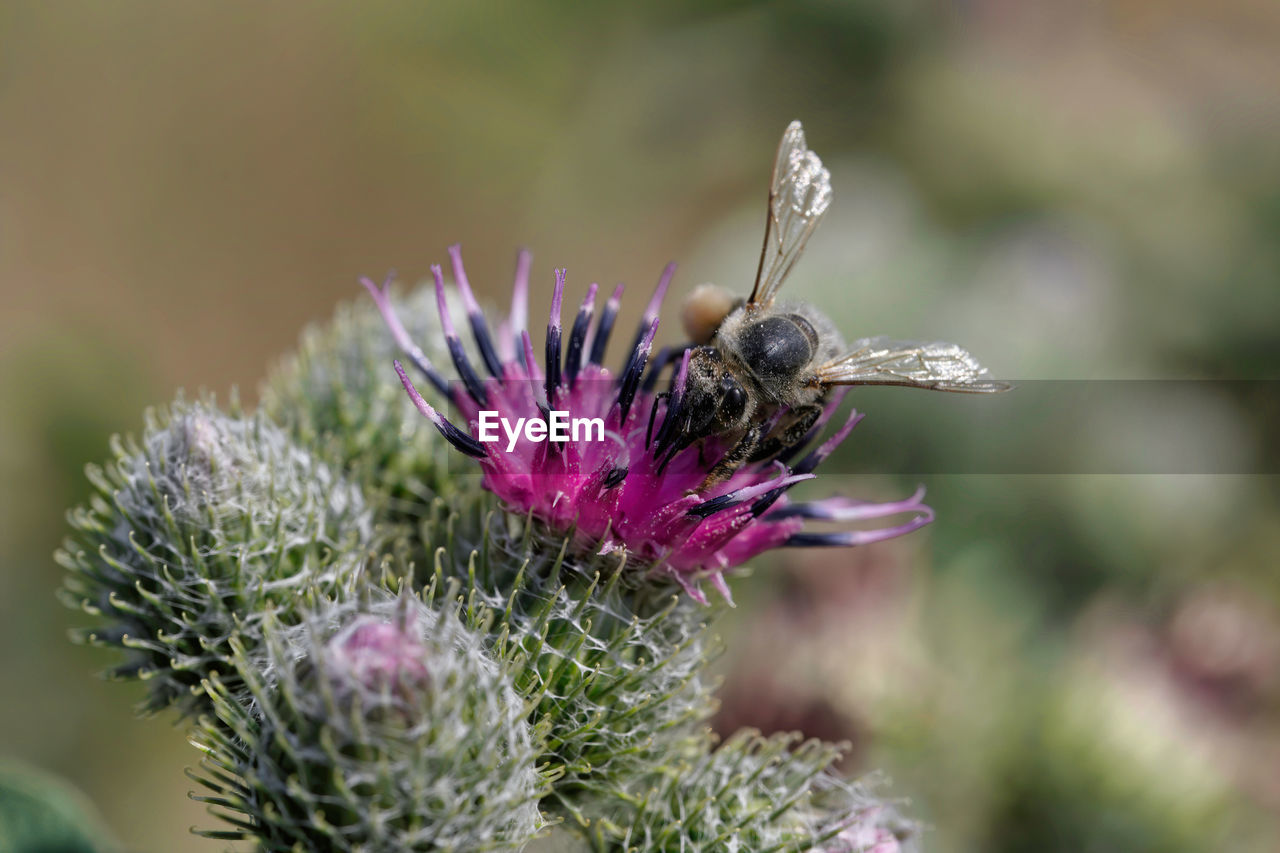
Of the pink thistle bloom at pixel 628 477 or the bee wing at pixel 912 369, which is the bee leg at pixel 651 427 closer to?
the pink thistle bloom at pixel 628 477

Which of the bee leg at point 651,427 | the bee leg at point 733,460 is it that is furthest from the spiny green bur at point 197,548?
the bee leg at point 733,460

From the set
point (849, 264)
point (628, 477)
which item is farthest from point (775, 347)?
point (849, 264)

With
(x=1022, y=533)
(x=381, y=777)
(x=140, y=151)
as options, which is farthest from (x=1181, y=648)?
(x=140, y=151)

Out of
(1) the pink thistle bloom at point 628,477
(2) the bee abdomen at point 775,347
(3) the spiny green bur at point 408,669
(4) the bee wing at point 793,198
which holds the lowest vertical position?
(3) the spiny green bur at point 408,669

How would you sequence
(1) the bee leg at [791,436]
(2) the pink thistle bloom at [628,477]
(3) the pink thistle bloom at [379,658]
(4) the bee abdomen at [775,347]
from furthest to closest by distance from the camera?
(1) the bee leg at [791,436]
(4) the bee abdomen at [775,347]
(2) the pink thistle bloom at [628,477]
(3) the pink thistle bloom at [379,658]

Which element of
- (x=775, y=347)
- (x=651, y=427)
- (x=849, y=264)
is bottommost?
(x=651, y=427)

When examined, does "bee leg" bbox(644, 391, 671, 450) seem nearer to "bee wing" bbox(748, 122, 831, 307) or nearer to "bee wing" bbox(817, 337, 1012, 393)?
"bee wing" bbox(817, 337, 1012, 393)

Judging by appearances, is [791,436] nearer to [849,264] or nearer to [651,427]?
[651,427]
